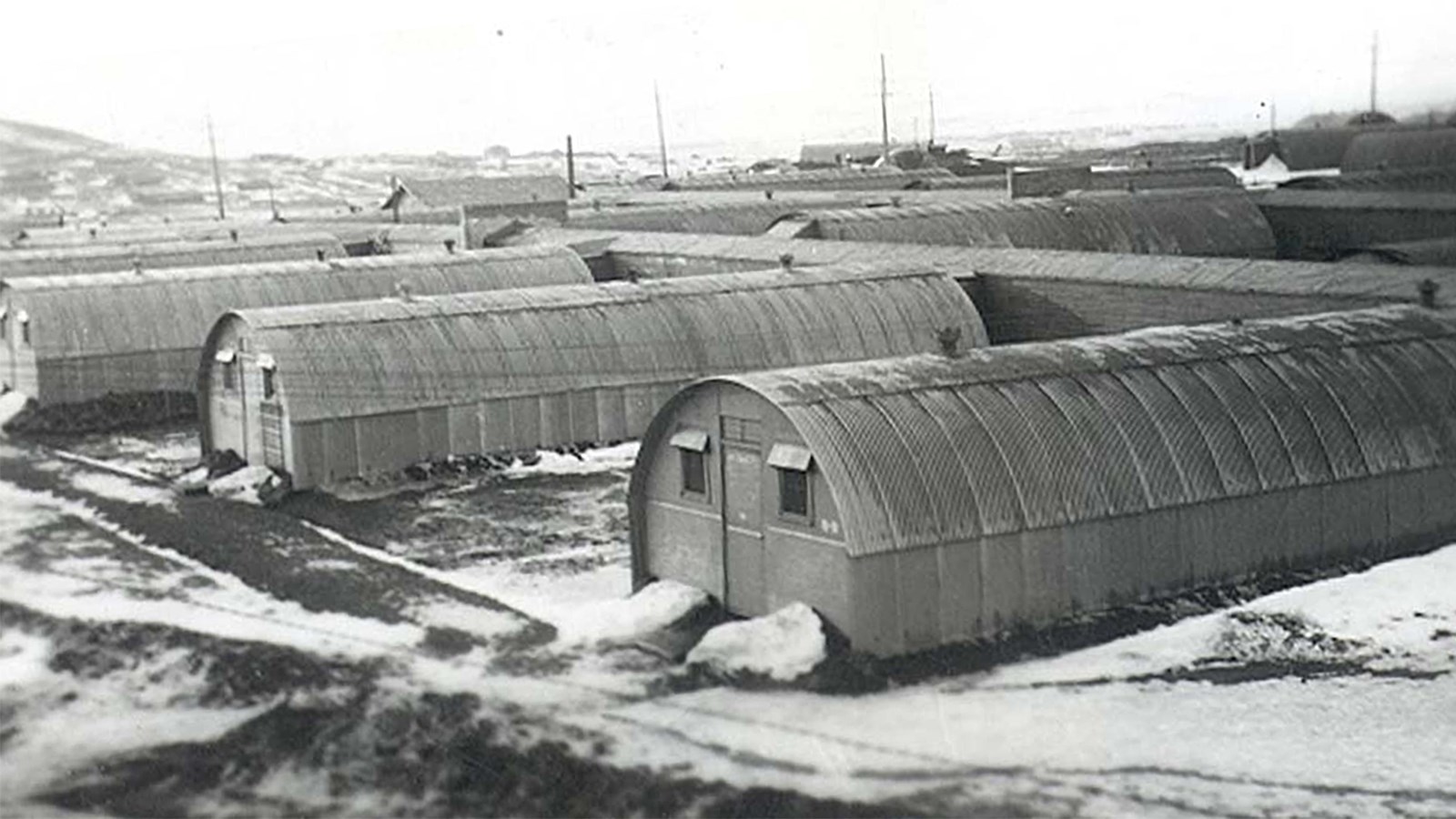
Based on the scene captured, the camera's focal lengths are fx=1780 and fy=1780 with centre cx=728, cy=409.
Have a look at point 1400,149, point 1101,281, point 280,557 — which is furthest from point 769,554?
point 1400,149

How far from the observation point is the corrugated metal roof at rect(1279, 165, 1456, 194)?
2862 inches

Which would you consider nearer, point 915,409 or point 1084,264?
point 915,409

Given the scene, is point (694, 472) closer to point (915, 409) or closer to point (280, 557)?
point (915, 409)

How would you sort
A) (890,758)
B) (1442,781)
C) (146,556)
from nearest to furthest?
(1442,781)
(890,758)
(146,556)

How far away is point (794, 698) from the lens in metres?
22.5

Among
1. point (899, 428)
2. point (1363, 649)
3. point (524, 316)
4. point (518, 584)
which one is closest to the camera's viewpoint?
point (1363, 649)

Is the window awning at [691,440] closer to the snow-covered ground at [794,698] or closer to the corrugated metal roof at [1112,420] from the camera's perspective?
the corrugated metal roof at [1112,420]

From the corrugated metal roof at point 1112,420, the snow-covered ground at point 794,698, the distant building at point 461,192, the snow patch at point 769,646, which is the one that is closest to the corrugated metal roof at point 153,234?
the distant building at point 461,192

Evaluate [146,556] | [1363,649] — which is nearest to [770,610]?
[1363,649]

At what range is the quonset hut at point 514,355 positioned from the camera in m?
39.1

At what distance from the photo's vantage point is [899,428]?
84.0ft

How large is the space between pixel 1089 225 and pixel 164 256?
3471cm

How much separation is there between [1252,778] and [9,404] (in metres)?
41.8

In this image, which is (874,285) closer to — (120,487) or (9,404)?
(120,487)
